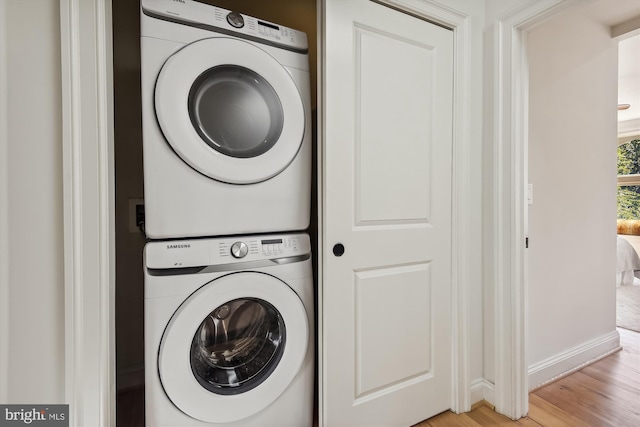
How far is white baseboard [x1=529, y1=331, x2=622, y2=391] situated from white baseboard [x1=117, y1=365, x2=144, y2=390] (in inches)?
83.4

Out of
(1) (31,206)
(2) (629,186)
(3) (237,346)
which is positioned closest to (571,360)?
(3) (237,346)

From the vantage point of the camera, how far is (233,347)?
3.99ft

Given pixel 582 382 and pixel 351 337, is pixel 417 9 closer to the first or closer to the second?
pixel 351 337

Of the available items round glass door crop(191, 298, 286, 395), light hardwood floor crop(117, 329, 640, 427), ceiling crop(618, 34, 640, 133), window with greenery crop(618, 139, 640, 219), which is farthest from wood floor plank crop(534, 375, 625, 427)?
window with greenery crop(618, 139, 640, 219)

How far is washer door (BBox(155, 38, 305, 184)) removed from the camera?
103cm

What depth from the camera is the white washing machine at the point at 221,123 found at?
3.34 feet

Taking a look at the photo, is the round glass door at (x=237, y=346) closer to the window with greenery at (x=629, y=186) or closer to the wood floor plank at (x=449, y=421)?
the wood floor plank at (x=449, y=421)

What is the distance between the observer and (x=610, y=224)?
2.19 m

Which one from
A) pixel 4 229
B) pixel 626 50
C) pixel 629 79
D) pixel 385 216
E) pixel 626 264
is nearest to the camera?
pixel 4 229

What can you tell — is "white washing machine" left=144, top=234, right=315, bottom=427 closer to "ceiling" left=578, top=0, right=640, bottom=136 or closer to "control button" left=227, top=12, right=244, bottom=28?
"control button" left=227, top=12, right=244, bottom=28

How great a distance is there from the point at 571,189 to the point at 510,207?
2.61 ft

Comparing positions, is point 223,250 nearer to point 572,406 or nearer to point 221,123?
point 221,123

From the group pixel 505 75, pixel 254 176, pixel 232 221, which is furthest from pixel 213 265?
pixel 505 75

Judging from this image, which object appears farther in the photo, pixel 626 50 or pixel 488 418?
pixel 626 50
